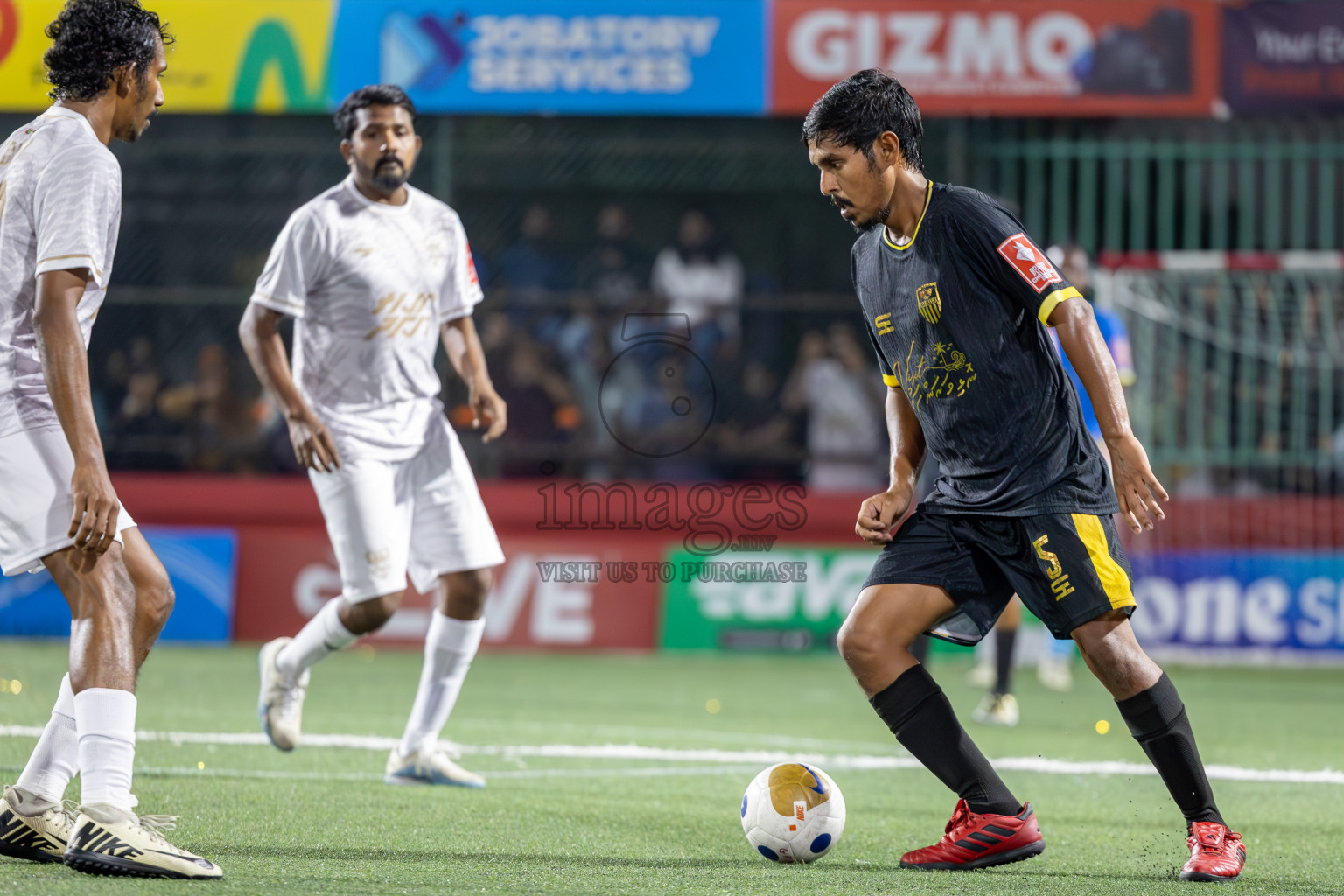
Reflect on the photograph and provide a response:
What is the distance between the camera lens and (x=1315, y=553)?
37.7 feet

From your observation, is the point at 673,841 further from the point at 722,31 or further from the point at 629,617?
the point at 722,31

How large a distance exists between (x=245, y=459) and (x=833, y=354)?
462 centimetres

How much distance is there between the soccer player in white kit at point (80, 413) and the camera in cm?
393

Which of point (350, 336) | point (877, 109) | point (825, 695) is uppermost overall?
point (877, 109)

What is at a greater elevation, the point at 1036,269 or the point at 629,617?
the point at 1036,269

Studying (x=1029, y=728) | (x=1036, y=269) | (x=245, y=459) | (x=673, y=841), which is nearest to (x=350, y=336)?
(x=673, y=841)

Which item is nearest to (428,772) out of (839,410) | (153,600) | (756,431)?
(153,600)

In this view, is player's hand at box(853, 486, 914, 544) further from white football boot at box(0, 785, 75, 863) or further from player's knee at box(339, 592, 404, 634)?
white football boot at box(0, 785, 75, 863)

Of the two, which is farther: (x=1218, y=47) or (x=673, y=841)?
(x=1218, y=47)

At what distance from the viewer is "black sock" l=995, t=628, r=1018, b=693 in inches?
324

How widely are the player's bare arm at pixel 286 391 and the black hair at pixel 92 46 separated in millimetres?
1695

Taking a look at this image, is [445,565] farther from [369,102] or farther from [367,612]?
[369,102]

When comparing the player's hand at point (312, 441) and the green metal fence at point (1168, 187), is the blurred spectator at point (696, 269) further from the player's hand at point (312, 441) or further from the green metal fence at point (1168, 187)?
the player's hand at point (312, 441)

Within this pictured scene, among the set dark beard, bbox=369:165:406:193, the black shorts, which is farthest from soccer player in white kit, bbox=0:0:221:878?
the black shorts
